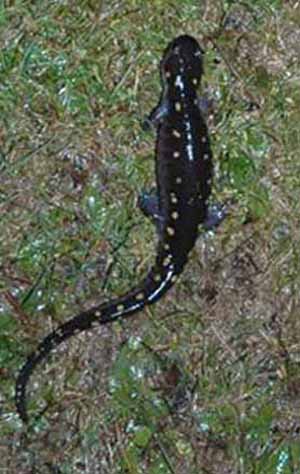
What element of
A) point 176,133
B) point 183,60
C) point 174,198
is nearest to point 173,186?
point 174,198

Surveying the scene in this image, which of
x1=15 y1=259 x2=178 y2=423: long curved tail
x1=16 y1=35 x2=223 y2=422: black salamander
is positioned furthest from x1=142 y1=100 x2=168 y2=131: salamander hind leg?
x1=15 y1=259 x2=178 y2=423: long curved tail

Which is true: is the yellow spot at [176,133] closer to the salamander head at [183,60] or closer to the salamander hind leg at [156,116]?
the salamander hind leg at [156,116]

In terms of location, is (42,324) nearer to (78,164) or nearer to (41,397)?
(41,397)

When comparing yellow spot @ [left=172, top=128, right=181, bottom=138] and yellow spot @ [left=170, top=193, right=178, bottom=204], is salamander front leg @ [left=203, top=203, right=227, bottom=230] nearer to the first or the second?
yellow spot @ [left=170, top=193, right=178, bottom=204]

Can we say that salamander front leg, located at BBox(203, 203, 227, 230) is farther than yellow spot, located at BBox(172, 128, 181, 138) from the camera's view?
Yes

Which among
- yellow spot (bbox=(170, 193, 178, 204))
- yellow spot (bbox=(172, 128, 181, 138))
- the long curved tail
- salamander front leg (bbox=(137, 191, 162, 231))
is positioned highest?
yellow spot (bbox=(172, 128, 181, 138))

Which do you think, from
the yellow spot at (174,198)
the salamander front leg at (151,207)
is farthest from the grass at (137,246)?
the yellow spot at (174,198)

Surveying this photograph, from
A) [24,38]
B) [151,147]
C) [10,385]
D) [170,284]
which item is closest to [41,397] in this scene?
[10,385]
